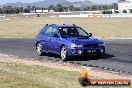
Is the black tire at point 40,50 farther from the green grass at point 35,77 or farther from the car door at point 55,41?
the green grass at point 35,77

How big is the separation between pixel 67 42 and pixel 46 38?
2.21 m

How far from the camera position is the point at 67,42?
742 inches

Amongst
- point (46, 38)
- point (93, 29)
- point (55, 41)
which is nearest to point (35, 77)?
point (55, 41)

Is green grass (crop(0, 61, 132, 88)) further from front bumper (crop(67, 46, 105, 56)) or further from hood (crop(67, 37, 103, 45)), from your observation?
hood (crop(67, 37, 103, 45))

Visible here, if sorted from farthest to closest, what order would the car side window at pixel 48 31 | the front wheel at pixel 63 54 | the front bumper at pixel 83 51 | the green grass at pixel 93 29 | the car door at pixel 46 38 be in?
the green grass at pixel 93 29 < the car side window at pixel 48 31 < the car door at pixel 46 38 < the front wheel at pixel 63 54 < the front bumper at pixel 83 51

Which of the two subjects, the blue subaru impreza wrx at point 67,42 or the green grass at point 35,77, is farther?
the blue subaru impreza wrx at point 67,42

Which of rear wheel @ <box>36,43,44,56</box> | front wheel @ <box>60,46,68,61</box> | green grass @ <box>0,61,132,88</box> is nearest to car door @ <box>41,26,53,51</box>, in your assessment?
rear wheel @ <box>36,43,44,56</box>

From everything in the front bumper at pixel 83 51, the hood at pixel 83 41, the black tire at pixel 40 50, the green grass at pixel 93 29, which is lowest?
the green grass at pixel 93 29

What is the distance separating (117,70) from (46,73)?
8.29 feet

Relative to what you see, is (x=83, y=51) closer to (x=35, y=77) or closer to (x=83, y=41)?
(x=83, y=41)

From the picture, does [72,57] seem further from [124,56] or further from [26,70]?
[26,70]

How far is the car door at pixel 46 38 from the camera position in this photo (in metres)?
20.6

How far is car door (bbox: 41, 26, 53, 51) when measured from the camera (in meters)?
20.6

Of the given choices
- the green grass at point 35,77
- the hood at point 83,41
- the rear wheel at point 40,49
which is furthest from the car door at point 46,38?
the green grass at point 35,77
